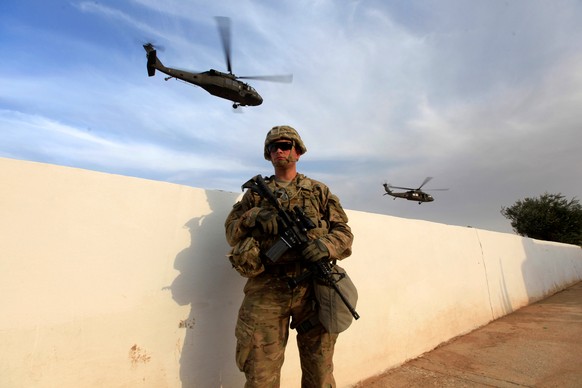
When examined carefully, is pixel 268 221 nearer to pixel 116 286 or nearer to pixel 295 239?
pixel 295 239

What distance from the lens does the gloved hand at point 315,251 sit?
198cm

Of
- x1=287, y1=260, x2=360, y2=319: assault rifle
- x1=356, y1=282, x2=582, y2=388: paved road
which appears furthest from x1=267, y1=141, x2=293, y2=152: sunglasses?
x1=356, y1=282, x2=582, y2=388: paved road

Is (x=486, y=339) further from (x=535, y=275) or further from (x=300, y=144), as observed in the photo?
(x=535, y=275)

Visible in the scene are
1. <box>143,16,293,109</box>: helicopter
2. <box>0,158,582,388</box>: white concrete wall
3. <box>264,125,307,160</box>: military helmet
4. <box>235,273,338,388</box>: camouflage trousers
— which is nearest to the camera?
<box>0,158,582,388</box>: white concrete wall

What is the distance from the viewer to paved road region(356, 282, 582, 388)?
3219mm

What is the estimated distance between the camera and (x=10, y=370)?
156 centimetres

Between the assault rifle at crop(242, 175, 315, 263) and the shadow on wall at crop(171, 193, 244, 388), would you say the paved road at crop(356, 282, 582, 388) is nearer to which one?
the shadow on wall at crop(171, 193, 244, 388)

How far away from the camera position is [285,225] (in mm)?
2043

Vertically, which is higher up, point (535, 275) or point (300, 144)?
point (300, 144)

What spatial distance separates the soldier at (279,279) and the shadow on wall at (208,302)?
31 cm

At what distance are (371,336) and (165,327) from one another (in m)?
2.26

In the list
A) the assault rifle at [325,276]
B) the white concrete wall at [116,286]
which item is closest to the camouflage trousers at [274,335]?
the assault rifle at [325,276]

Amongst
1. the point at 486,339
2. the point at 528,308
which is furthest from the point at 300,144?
the point at 528,308

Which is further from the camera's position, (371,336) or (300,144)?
(371,336)
